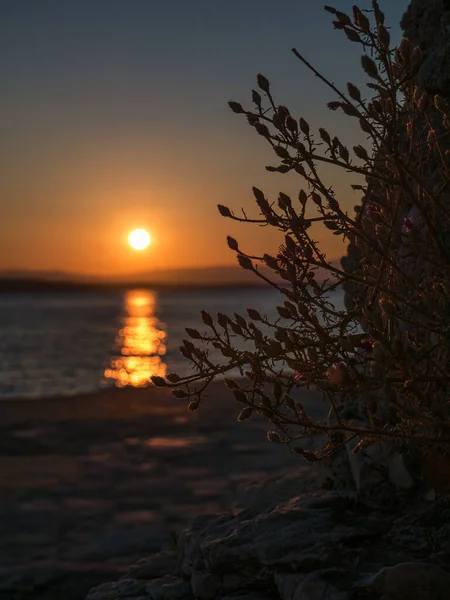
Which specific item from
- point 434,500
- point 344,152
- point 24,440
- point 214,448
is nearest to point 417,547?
point 434,500

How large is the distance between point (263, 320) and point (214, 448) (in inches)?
332

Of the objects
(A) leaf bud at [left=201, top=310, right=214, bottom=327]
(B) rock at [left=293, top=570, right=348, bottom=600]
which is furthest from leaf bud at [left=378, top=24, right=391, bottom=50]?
(B) rock at [left=293, top=570, right=348, bottom=600]

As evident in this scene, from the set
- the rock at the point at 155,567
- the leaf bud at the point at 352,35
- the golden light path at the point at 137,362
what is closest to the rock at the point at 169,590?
the rock at the point at 155,567

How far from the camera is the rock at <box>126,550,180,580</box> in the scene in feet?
19.3

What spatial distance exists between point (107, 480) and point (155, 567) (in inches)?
154

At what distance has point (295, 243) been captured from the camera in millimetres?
3426

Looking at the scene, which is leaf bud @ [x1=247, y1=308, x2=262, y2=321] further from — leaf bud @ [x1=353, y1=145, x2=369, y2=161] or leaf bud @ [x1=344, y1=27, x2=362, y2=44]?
leaf bud @ [x1=344, y1=27, x2=362, y2=44]

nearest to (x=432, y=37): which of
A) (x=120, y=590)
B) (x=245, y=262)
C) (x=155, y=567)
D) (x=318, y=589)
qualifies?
(x=245, y=262)

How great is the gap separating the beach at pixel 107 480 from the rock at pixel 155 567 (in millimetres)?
734

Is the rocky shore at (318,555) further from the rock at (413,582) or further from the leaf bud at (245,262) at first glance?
the leaf bud at (245,262)

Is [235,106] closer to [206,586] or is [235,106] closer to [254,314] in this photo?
[254,314]

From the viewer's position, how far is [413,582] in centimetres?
398

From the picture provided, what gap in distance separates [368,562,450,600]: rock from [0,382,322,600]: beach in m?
3.19

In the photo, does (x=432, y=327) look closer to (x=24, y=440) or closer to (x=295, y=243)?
(x=295, y=243)
